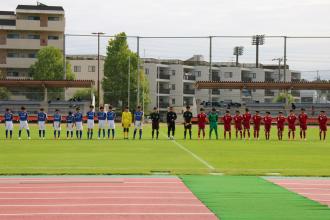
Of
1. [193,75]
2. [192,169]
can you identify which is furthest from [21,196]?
[193,75]

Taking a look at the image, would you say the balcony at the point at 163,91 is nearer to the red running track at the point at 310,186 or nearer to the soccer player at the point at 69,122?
the soccer player at the point at 69,122

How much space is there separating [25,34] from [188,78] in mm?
33293

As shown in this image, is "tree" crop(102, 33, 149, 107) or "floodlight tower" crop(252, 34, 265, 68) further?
"tree" crop(102, 33, 149, 107)

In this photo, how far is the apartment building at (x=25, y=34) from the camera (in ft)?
258

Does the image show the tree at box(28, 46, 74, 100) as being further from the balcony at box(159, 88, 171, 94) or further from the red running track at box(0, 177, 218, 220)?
the red running track at box(0, 177, 218, 220)

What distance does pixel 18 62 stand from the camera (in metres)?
78.5

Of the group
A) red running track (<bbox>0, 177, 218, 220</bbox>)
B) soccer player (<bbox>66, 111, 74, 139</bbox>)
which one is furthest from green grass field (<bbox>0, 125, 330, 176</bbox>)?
soccer player (<bbox>66, 111, 74, 139</bbox>)

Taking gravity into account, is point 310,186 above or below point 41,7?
below

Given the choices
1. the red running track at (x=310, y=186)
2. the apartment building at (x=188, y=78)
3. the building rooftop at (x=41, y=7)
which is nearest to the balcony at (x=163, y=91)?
the apartment building at (x=188, y=78)

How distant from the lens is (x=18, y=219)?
917 cm

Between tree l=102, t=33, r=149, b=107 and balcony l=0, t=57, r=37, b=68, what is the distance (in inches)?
475

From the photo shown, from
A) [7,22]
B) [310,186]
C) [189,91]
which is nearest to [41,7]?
[7,22]

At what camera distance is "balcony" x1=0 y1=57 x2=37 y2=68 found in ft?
257

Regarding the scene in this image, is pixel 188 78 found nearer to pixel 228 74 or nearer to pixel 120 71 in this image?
pixel 228 74
